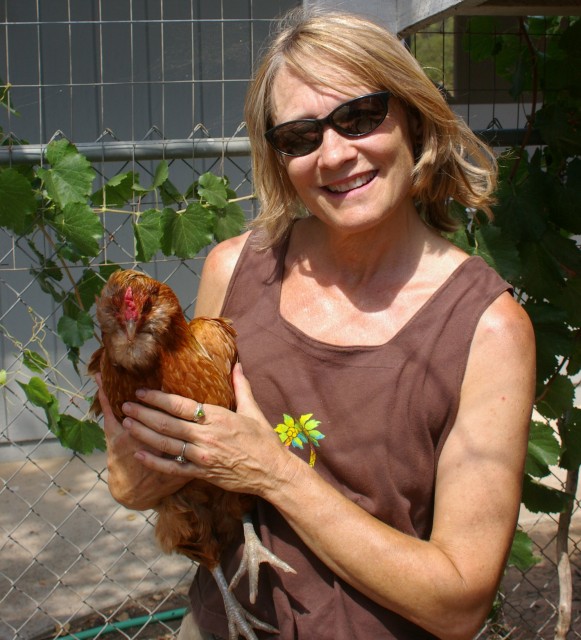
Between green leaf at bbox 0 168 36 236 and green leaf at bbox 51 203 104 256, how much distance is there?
104 mm

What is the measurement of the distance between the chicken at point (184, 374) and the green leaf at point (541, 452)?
116 cm

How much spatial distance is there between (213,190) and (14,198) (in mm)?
623

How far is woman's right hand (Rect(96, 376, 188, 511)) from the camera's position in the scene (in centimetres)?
174

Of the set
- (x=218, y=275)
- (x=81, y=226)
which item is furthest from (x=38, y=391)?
(x=218, y=275)

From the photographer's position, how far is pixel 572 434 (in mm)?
2789

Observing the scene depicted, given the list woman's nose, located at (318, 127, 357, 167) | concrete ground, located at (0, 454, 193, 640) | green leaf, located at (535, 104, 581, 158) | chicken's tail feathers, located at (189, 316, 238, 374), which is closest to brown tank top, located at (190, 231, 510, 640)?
chicken's tail feathers, located at (189, 316, 238, 374)

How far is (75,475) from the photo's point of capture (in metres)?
4.95

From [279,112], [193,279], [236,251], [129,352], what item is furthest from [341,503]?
[193,279]

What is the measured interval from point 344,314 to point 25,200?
1.12 metres

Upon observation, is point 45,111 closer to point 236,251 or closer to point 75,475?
point 75,475

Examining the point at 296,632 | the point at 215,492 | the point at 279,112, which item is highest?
the point at 279,112

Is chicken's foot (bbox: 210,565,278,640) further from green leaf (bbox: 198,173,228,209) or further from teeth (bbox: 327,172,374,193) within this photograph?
green leaf (bbox: 198,173,228,209)

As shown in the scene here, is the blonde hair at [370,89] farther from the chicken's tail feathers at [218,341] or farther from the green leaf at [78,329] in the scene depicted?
the green leaf at [78,329]

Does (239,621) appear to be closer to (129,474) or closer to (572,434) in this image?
(129,474)
